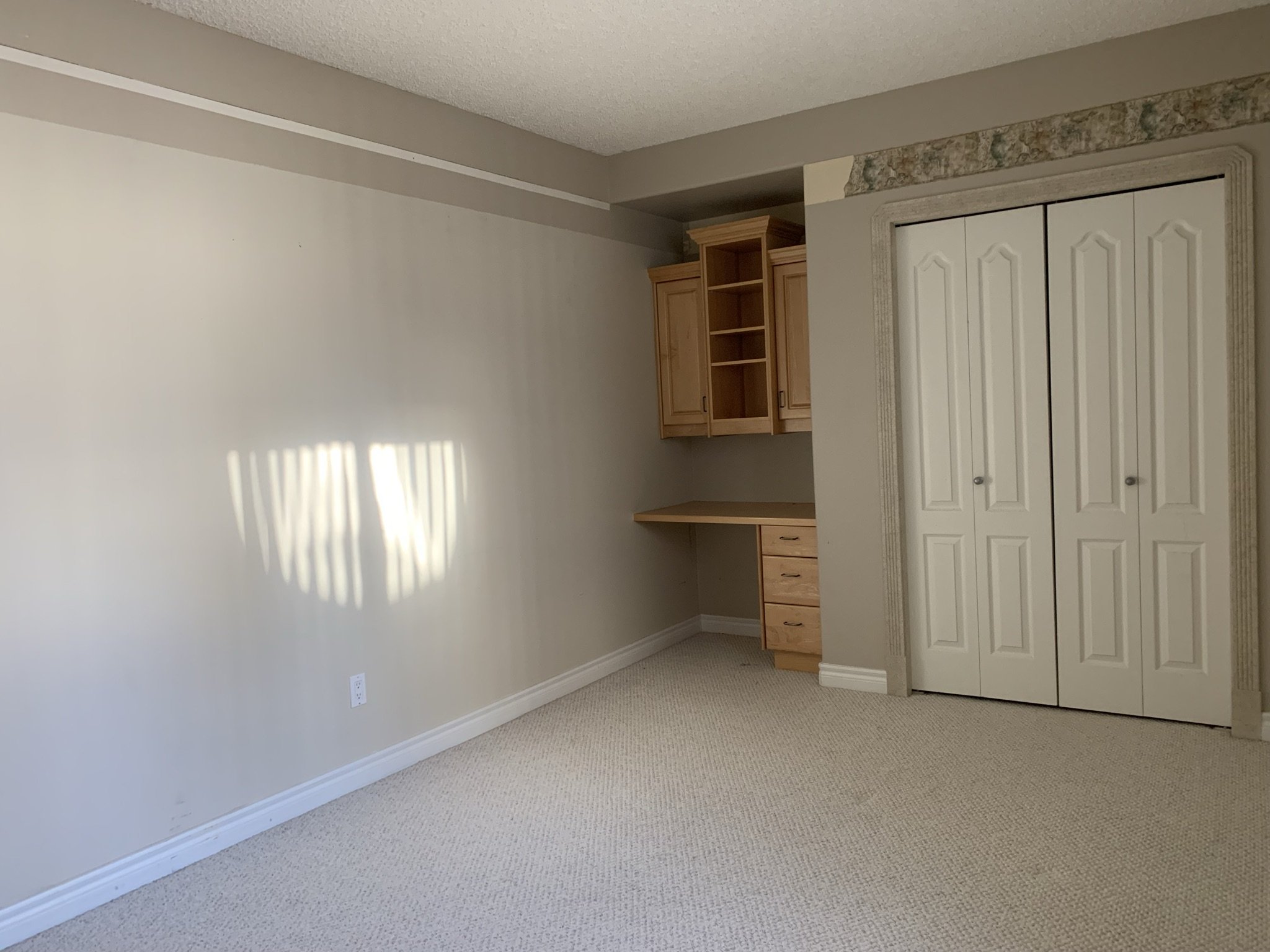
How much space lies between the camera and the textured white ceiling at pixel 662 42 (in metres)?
3.15

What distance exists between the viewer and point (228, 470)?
3.15m

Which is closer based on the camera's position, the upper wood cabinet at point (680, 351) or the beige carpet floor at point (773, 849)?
the beige carpet floor at point (773, 849)

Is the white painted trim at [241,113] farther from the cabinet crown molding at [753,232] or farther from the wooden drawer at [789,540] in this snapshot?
the wooden drawer at [789,540]

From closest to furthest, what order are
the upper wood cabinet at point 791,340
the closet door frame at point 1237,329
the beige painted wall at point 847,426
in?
the closet door frame at point 1237,329, the beige painted wall at point 847,426, the upper wood cabinet at point 791,340

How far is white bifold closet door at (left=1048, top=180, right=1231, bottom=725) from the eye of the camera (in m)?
3.62

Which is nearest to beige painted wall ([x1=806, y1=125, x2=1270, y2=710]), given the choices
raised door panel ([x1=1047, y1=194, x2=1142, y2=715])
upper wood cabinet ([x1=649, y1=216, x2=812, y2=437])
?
upper wood cabinet ([x1=649, y1=216, x2=812, y2=437])

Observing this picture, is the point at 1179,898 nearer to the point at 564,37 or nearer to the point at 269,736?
the point at 269,736

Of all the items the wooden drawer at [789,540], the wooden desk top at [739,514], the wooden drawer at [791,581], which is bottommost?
the wooden drawer at [791,581]

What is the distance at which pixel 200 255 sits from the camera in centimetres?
310

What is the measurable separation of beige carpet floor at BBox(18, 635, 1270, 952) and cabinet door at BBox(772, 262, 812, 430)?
1.66 meters

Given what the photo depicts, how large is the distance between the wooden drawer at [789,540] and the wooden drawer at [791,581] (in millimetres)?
32

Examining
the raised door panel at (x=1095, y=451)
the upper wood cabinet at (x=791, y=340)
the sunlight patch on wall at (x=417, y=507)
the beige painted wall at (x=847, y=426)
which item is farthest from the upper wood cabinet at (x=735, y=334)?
the sunlight patch on wall at (x=417, y=507)

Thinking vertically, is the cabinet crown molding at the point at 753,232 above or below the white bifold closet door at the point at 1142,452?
above

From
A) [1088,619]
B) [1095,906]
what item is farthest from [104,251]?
[1088,619]
